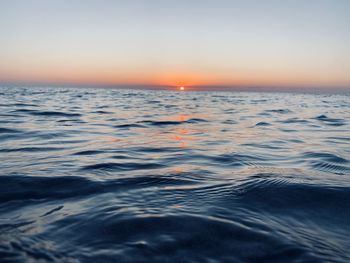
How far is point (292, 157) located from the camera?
737 centimetres

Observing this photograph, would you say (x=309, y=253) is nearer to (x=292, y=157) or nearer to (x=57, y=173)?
(x=57, y=173)

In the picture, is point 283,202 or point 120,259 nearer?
point 120,259

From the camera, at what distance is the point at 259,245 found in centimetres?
278

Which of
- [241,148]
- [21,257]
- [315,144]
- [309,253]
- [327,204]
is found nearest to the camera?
[21,257]

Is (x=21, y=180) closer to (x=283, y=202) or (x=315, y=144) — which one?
(x=283, y=202)

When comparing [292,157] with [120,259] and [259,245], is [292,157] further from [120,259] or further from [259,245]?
[120,259]

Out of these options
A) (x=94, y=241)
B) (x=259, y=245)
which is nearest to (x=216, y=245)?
(x=259, y=245)

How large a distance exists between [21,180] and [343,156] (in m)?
7.14

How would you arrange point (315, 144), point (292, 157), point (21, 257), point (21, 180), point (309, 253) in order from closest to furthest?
point (21, 257), point (309, 253), point (21, 180), point (292, 157), point (315, 144)

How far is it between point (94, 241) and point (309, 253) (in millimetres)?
1915

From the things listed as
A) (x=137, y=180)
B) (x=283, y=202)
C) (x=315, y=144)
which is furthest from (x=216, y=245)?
(x=315, y=144)

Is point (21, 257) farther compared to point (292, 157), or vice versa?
point (292, 157)

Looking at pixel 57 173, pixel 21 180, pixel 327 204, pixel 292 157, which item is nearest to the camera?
pixel 327 204

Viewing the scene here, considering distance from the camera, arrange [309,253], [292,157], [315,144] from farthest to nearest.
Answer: [315,144] → [292,157] → [309,253]
